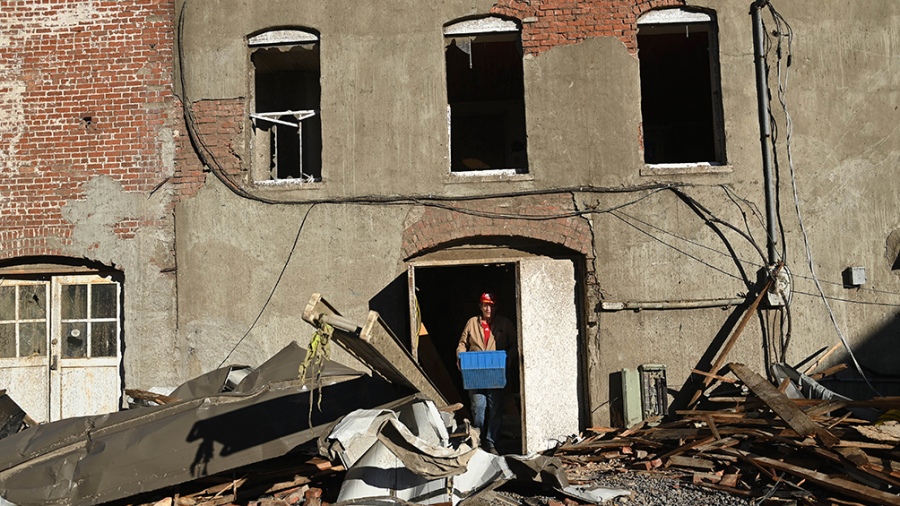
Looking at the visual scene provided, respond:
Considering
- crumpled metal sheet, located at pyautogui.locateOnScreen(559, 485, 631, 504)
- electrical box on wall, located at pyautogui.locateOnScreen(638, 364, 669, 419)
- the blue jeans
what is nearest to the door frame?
the blue jeans

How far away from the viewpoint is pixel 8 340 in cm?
1021

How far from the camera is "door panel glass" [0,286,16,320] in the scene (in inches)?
404

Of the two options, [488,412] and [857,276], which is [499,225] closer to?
[488,412]

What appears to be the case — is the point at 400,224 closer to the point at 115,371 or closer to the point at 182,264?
the point at 182,264

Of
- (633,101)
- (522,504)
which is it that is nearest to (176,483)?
(522,504)

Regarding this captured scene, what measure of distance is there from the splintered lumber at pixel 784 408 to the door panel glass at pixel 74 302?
7629mm

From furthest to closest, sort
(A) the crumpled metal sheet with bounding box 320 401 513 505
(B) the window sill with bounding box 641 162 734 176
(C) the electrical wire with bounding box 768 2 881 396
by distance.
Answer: (B) the window sill with bounding box 641 162 734 176, (C) the electrical wire with bounding box 768 2 881 396, (A) the crumpled metal sheet with bounding box 320 401 513 505

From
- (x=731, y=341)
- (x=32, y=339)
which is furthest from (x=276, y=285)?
(x=731, y=341)

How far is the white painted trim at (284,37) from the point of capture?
10148 millimetres

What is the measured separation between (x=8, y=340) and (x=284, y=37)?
500cm

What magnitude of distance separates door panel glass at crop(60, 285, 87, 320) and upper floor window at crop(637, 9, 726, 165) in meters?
7.50

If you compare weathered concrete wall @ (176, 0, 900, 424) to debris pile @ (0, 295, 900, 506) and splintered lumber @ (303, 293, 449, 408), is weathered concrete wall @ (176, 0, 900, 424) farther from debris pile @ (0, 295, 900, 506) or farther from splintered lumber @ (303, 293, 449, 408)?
splintered lumber @ (303, 293, 449, 408)

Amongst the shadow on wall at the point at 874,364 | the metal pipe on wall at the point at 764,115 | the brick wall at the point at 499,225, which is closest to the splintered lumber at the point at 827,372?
the shadow on wall at the point at 874,364

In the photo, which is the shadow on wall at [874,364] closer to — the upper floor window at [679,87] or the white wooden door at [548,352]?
the upper floor window at [679,87]
